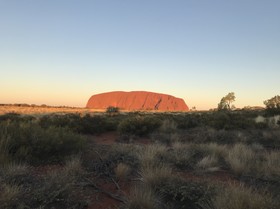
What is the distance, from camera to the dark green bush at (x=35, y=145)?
743 centimetres

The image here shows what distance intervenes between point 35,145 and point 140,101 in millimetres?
158934

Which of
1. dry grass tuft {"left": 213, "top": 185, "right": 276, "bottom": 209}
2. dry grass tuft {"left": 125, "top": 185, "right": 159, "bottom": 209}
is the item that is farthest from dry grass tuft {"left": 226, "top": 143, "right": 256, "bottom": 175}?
dry grass tuft {"left": 125, "top": 185, "right": 159, "bottom": 209}

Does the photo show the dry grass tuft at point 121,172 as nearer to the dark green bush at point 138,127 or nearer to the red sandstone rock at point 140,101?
the dark green bush at point 138,127

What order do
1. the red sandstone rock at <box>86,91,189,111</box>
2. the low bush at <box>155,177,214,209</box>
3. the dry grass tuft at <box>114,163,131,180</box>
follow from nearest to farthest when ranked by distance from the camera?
1. the low bush at <box>155,177,214,209</box>
2. the dry grass tuft at <box>114,163,131,180</box>
3. the red sandstone rock at <box>86,91,189,111</box>

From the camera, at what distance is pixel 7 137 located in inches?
304

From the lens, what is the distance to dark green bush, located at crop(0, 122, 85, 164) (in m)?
7.43

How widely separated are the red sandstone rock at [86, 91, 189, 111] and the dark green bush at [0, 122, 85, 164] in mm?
149729

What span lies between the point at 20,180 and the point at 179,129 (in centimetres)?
1218

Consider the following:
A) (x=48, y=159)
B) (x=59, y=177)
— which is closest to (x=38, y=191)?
(x=59, y=177)

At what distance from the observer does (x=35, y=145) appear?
799 centimetres

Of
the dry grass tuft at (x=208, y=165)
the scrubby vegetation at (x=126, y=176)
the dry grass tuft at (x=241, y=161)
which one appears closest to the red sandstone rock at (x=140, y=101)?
the dry grass tuft at (x=241, y=161)

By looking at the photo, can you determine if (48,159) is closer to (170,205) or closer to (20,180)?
(20,180)

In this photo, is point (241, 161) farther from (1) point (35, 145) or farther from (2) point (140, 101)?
(2) point (140, 101)

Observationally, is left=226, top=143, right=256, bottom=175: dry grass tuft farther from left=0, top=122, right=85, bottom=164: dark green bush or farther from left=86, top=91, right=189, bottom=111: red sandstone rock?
left=86, top=91, right=189, bottom=111: red sandstone rock
